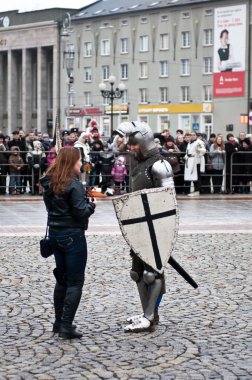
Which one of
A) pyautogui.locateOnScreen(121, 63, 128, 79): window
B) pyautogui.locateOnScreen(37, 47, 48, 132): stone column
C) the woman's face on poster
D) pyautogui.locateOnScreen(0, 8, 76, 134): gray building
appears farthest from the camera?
pyautogui.locateOnScreen(37, 47, 48, 132): stone column

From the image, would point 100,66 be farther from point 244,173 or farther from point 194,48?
point 244,173

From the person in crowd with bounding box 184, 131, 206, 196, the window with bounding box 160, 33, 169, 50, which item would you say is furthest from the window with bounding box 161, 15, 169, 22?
the person in crowd with bounding box 184, 131, 206, 196

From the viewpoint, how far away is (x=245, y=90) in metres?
74.0

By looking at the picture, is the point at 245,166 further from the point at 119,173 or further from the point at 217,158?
the point at 119,173

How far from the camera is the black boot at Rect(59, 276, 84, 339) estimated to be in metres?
7.62

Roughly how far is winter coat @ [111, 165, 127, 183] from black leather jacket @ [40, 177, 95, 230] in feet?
58.7

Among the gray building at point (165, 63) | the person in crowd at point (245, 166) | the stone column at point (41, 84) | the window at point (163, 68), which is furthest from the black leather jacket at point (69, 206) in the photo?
the stone column at point (41, 84)

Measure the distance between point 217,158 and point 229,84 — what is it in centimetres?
5041

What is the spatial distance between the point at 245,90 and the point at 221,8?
25.2 feet

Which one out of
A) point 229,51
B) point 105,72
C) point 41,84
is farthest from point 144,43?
point 41,84

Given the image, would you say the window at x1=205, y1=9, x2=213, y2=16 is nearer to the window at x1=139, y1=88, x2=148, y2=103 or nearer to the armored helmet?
the window at x1=139, y1=88, x2=148, y2=103

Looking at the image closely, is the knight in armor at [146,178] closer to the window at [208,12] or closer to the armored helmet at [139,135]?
the armored helmet at [139,135]

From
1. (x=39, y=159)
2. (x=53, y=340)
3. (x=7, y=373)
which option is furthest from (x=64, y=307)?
(x=39, y=159)

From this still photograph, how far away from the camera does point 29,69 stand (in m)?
101
